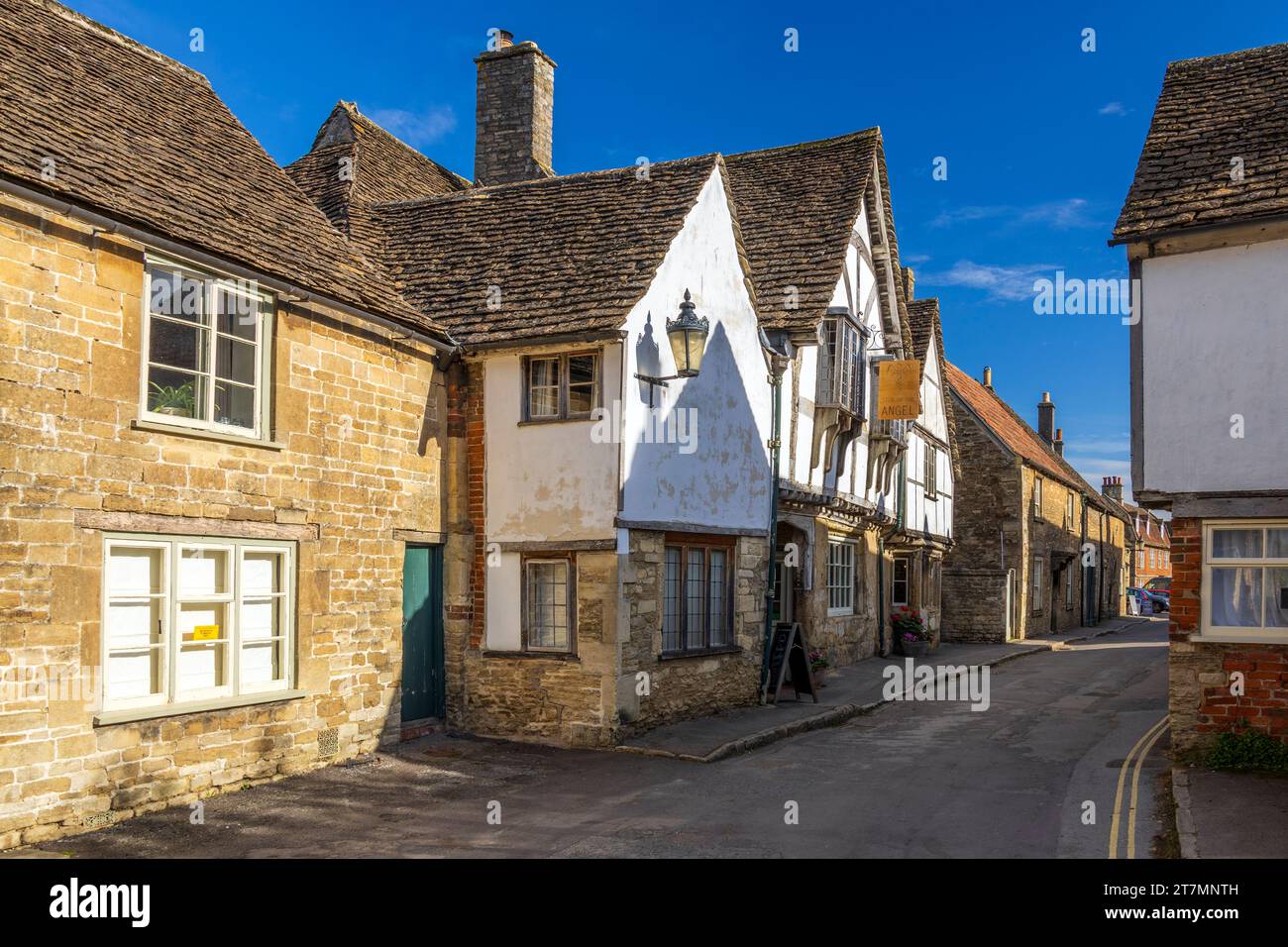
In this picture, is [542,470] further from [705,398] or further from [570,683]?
[705,398]

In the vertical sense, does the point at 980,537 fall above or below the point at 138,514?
below

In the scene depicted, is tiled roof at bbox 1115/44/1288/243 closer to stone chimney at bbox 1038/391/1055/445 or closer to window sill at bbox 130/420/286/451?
window sill at bbox 130/420/286/451

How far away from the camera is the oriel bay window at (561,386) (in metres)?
13.6

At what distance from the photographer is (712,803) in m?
10.3

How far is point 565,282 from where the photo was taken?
14.3 meters

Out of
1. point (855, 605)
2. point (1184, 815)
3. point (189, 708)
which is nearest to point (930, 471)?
point (855, 605)

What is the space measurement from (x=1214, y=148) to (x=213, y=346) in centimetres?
1130

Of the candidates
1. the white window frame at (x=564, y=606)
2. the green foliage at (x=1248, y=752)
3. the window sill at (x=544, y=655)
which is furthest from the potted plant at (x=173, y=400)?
the green foliage at (x=1248, y=752)

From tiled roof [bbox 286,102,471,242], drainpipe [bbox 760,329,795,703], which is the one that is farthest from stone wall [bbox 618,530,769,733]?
tiled roof [bbox 286,102,471,242]

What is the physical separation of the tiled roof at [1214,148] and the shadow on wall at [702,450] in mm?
5624

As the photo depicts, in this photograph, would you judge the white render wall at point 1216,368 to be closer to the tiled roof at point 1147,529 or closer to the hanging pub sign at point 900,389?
the hanging pub sign at point 900,389
